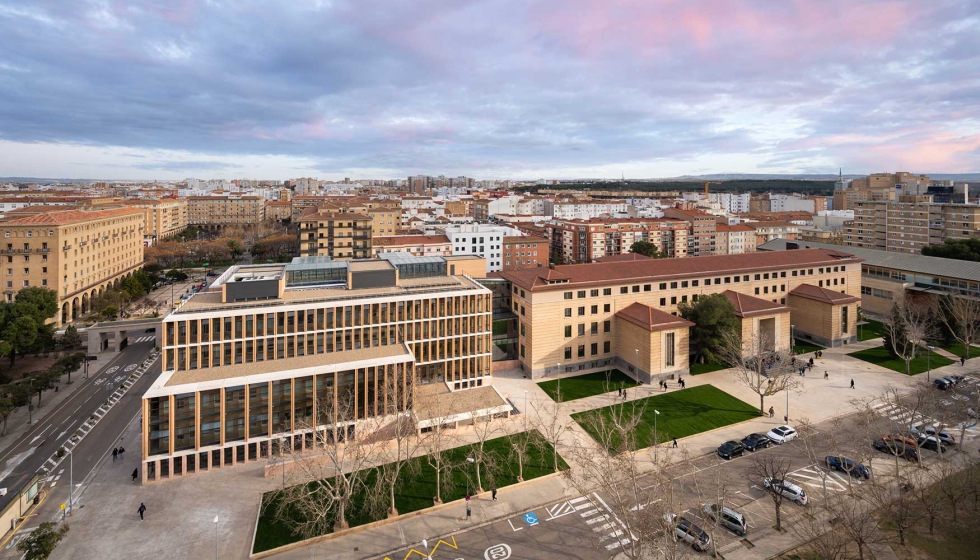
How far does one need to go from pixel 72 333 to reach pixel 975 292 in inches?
4426

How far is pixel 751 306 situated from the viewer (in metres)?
55.9

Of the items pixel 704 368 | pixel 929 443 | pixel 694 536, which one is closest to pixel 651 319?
pixel 704 368

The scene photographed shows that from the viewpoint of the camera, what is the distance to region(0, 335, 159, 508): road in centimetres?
3559

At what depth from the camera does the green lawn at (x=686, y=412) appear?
4028cm

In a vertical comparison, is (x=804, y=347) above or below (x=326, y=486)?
above

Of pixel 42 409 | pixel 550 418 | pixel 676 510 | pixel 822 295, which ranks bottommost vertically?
pixel 42 409

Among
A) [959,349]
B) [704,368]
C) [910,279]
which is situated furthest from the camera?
[910,279]

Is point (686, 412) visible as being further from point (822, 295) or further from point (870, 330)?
point (870, 330)

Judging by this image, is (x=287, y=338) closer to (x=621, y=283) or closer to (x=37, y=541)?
(x=37, y=541)

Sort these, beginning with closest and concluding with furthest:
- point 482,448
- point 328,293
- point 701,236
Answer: point 482,448 < point 328,293 < point 701,236

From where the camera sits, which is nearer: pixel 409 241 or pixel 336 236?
pixel 336 236

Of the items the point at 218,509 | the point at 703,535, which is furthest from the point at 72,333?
the point at 703,535

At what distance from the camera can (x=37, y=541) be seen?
2366cm

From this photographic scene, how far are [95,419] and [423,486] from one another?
1266 inches
